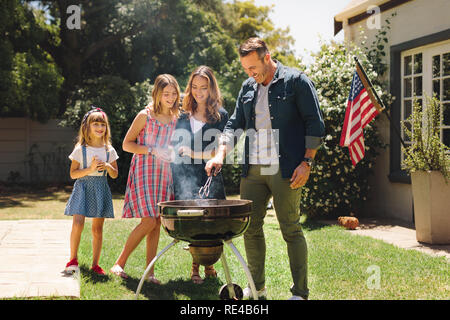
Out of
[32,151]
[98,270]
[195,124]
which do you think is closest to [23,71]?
[32,151]

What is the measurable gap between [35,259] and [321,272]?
2602 millimetres

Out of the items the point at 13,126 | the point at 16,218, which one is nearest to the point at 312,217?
the point at 16,218

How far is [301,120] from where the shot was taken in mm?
3467

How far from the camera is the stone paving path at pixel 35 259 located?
3645 mm

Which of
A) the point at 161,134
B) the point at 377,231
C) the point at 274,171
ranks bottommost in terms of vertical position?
the point at 377,231

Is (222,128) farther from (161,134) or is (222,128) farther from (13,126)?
(13,126)

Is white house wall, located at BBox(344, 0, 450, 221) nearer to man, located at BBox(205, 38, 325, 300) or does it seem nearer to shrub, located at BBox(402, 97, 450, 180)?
shrub, located at BBox(402, 97, 450, 180)

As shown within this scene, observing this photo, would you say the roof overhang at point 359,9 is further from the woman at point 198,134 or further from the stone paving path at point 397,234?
the woman at point 198,134

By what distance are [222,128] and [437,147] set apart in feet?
8.85

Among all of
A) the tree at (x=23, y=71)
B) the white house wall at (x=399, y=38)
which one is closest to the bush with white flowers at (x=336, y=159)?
the white house wall at (x=399, y=38)

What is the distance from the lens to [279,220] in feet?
11.2

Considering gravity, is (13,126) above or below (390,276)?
above

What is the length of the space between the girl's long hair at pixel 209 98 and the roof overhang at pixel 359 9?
4301 mm

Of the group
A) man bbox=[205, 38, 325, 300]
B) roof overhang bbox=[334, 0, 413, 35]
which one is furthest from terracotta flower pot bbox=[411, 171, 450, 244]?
roof overhang bbox=[334, 0, 413, 35]
